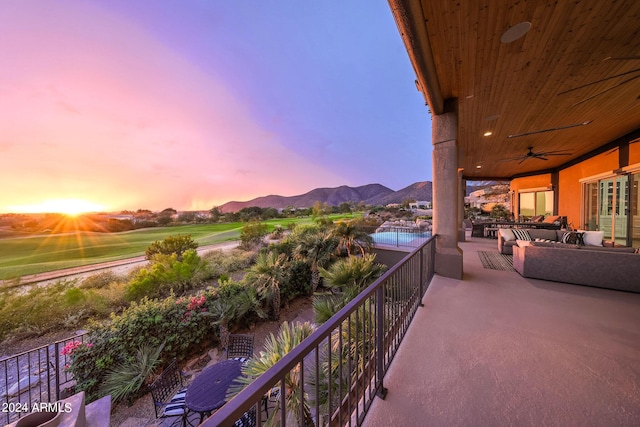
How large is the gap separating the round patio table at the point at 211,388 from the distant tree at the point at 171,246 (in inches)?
280

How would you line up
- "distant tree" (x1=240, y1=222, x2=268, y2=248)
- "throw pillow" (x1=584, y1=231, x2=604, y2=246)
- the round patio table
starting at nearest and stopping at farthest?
the round patio table
"throw pillow" (x1=584, y1=231, x2=604, y2=246)
"distant tree" (x1=240, y1=222, x2=268, y2=248)

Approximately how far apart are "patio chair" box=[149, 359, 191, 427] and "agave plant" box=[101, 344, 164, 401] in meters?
0.63

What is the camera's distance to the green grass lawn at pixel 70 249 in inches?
261

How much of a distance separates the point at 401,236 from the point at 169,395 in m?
8.36

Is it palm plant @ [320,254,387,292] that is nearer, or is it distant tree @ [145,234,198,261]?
palm plant @ [320,254,387,292]

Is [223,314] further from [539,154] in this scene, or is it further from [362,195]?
[362,195]

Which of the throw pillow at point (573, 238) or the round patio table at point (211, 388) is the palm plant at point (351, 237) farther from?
the throw pillow at point (573, 238)

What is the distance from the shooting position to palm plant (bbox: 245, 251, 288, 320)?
237 inches

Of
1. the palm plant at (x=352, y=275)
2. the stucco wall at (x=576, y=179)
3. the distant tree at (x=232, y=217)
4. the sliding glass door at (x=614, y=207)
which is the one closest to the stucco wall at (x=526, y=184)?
the stucco wall at (x=576, y=179)

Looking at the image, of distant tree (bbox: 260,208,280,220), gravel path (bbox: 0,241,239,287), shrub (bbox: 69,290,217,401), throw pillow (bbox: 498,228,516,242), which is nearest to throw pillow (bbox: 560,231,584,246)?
throw pillow (bbox: 498,228,516,242)

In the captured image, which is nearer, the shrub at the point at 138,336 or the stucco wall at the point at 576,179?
the shrub at the point at 138,336

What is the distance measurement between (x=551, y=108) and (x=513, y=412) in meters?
5.48

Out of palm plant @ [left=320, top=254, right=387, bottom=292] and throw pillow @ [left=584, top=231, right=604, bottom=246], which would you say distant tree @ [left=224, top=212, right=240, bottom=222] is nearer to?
palm plant @ [left=320, top=254, right=387, bottom=292]

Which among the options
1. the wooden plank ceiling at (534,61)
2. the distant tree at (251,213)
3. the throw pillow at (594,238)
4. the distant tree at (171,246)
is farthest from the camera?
the distant tree at (251,213)
